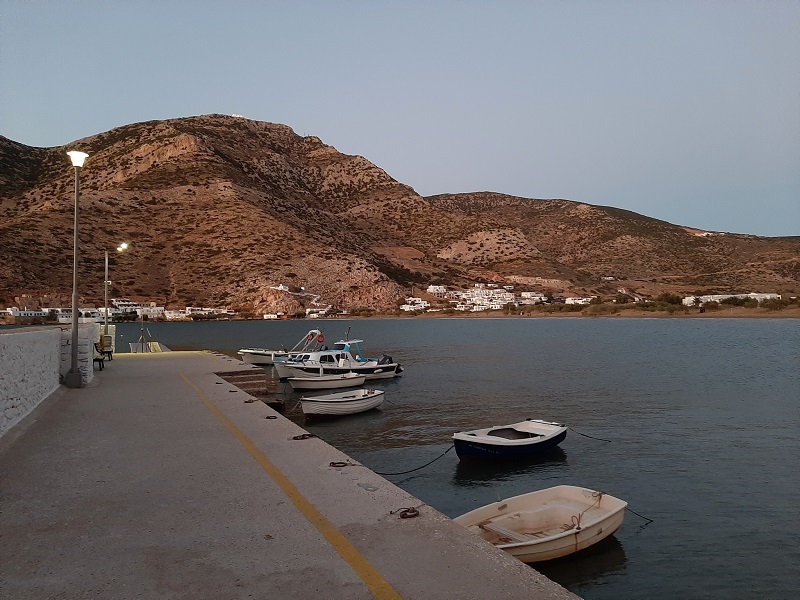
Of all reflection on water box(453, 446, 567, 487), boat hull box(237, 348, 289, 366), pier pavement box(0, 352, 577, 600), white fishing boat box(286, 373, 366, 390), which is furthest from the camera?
boat hull box(237, 348, 289, 366)

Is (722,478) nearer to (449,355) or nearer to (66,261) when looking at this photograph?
(449,355)

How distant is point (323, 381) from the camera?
30.5 meters

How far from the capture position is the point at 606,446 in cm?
1994

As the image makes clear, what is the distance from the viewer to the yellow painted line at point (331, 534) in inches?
187

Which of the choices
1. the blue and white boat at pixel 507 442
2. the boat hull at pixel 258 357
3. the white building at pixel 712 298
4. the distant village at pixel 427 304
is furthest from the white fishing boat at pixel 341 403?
the white building at pixel 712 298

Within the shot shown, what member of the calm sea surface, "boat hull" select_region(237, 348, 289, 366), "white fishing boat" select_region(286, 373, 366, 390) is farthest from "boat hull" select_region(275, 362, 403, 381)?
"boat hull" select_region(237, 348, 289, 366)

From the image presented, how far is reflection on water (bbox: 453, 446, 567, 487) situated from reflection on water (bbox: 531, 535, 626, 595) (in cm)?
490

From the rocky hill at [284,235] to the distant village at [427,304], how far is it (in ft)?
6.29

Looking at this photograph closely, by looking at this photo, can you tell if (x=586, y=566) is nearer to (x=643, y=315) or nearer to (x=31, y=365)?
(x=31, y=365)

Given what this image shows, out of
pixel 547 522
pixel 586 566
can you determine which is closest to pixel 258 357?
pixel 547 522

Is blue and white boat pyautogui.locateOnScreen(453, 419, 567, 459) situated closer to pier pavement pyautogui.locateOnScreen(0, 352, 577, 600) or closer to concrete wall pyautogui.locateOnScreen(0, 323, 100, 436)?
pier pavement pyautogui.locateOnScreen(0, 352, 577, 600)

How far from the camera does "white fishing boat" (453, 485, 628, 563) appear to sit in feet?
30.4

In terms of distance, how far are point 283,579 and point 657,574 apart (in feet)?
25.8

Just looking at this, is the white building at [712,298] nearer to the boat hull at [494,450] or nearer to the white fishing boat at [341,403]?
the white fishing boat at [341,403]
